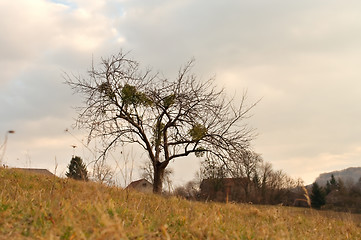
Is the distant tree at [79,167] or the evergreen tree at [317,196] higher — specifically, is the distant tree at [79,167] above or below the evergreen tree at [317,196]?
below

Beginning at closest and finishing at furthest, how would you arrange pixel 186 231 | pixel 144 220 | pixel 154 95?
1. pixel 186 231
2. pixel 144 220
3. pixel 154 95

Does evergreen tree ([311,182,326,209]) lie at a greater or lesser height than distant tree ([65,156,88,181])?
greater

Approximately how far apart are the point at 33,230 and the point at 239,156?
37.3ft

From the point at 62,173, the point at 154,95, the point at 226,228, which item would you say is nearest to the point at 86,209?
the point at 226,228

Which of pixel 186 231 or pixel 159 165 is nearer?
pixel 186 231

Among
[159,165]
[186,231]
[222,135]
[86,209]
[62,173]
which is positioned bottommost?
[186,231]

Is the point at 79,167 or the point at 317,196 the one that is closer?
the point at 79,167

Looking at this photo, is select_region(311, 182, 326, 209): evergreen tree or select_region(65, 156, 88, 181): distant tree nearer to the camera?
select_region(65, 156, 88, 181): distant tree

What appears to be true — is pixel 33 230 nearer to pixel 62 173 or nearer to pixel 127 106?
pixel 62 173

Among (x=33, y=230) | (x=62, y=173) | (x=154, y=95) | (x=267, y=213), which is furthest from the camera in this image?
(x=154, y=95)

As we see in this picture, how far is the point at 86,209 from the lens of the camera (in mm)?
4281

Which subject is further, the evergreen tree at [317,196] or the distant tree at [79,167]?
the evergreen tree at [317,196]

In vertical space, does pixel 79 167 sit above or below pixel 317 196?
below

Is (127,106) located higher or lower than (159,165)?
higher
